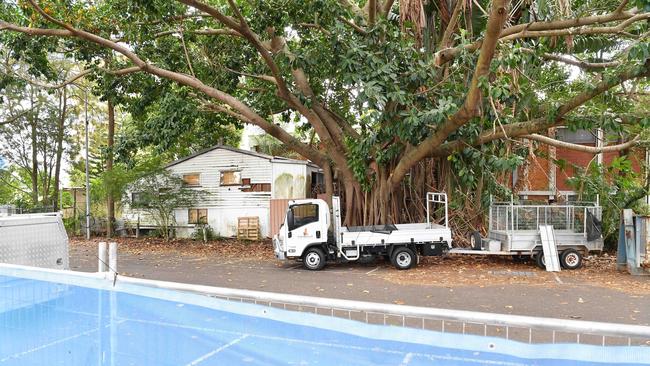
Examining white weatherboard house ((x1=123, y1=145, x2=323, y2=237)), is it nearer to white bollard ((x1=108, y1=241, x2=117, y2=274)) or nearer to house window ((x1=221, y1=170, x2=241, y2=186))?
house window ((x1=221, y1=170, x2=241, y2=186))

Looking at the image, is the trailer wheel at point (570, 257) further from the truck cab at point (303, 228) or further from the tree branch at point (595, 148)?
the truck cab at point (303, 228)

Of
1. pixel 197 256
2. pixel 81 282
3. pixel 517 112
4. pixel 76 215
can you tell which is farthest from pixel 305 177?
pixel 81 282

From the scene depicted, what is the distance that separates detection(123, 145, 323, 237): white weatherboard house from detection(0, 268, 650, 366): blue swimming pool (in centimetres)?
1760

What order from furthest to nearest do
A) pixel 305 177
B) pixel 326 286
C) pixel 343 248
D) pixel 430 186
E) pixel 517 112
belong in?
pixel 305 177 → pixel 430 186 → pixel 517 112 → pixel 343 248 → pixel 326 286

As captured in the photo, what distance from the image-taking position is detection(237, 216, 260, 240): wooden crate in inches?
844

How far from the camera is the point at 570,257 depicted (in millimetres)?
13344

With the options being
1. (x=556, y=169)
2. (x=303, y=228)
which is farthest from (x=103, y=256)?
(x=556, y=169)

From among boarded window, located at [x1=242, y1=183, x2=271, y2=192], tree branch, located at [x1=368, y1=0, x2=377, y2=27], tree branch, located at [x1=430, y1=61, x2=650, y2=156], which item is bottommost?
boarded window, located at [x1=242, y1=183, x2=271, y2=192]

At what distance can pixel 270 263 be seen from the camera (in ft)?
49.1

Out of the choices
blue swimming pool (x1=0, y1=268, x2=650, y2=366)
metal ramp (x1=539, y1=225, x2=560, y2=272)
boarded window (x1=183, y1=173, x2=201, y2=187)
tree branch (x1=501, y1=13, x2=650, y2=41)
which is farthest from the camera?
boarded window (x1=183, y1=173, x2=201, y2=187)

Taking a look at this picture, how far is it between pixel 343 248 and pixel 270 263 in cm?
264

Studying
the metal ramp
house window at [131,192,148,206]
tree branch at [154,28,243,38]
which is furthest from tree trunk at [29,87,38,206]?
the metal ramp

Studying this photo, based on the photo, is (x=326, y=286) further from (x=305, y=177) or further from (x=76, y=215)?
(x=76, y=215)

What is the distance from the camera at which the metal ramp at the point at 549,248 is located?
42.8 ft
